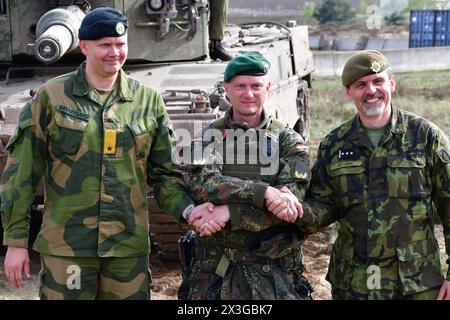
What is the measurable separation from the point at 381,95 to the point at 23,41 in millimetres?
4911

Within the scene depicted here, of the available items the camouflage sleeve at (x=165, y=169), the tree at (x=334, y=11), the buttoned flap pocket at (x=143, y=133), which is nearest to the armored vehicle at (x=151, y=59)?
the camouflage sleeve at (x=165, y=169)

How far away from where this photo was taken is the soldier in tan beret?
4.29 metres

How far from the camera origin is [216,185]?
429cm

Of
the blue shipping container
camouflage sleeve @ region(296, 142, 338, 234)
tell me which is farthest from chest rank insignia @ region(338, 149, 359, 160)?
the blue shipping container

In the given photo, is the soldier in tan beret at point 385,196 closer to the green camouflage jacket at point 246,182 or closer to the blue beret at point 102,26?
the green camouflage jacket at point 246,182

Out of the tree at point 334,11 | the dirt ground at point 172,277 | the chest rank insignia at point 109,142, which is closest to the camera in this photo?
the chest rank insignia at point 109,142

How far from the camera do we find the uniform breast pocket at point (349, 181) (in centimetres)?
437

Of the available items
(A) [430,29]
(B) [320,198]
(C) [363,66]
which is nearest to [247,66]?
(C) [363,66]

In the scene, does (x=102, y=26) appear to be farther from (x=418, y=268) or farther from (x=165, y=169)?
(x=418, y=268)

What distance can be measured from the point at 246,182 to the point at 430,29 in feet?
98.3

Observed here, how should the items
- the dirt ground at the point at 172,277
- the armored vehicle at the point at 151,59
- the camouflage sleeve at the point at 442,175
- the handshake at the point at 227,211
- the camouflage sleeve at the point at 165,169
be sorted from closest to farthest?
1. the handshake at the point at 227,211
2. the camouflage sleeve at the point at 442,175
3. the camouflage sleeve at the point at 165,169
4. the dirt ground at the point at 172,277
5. the armored vehicle at the point at 151,59

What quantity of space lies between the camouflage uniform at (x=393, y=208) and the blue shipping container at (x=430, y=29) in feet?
92.8

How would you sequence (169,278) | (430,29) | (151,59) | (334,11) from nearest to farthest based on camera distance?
(169,278) → (151,59) → (430,29) → (334,11)
